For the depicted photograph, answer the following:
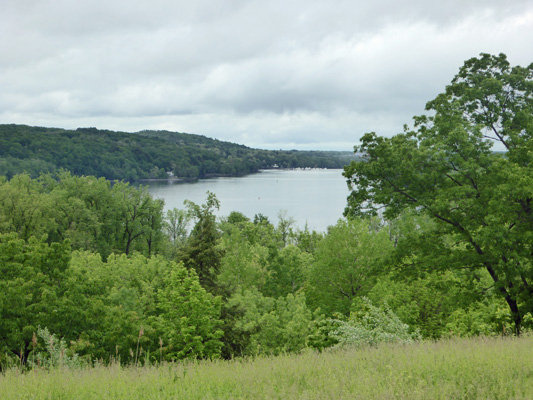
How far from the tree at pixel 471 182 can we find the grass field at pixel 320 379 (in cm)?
985

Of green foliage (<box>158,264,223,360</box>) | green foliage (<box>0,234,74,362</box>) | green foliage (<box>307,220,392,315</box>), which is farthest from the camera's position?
green foliage (<box>307,220,392,315</box>)

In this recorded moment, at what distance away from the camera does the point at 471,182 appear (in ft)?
58.8

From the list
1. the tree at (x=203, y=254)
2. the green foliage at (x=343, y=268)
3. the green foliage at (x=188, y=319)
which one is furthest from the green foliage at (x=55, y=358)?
the green foliage at (x=343, y=268)

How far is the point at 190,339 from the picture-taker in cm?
2219

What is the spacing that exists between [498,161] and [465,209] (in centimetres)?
211

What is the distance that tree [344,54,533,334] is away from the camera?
15.8m

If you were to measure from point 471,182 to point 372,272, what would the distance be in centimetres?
551

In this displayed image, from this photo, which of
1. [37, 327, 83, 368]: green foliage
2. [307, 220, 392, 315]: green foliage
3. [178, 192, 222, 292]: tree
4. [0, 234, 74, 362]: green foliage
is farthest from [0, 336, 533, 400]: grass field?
[307, 220, 392, 315]: green foliage

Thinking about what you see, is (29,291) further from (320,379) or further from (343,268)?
(343,268)

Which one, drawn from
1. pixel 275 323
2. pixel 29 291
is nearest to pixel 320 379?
pixel 29 291

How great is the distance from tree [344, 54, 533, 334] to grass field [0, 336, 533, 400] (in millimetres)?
9850

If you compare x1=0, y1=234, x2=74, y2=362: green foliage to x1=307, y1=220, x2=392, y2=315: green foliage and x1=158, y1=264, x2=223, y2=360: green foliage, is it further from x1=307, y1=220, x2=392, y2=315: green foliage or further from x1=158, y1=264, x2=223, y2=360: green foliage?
x1=307, y1=220, x2=392, y2=315: green foliage

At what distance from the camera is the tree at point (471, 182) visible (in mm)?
15797

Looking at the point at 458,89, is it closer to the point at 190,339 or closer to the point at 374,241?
the point at 374,241
